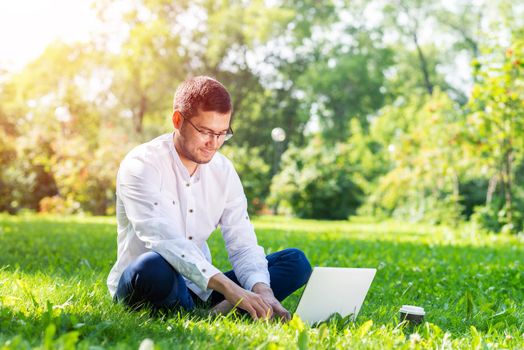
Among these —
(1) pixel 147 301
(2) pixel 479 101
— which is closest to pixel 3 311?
(1) pixel 147 301

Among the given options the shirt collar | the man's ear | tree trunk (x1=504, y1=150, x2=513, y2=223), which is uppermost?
the man's ear

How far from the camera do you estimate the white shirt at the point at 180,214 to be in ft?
9.40

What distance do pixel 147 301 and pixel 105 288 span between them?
838mm

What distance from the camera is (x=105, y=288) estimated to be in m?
3.62

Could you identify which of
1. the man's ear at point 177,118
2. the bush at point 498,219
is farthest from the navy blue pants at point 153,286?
the bush at point 498,219

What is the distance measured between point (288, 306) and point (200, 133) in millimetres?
1361

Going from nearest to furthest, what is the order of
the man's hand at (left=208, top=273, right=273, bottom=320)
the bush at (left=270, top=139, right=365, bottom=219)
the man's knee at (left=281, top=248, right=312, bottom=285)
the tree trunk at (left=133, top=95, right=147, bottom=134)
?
the man's hand at (left=208, top=273, right=273, bottom=320) < the man's knee at (left=281, top=248, right=312, bottom=285) < the bush at (left=270, top=139, right=365, bottom=219) < the tree trunk at (left=133, top=95, right=147, bottom=134)

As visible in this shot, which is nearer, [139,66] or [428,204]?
[428,204]

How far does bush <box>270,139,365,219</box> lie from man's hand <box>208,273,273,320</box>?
54.8 ft

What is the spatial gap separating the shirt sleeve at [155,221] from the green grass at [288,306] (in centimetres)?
25

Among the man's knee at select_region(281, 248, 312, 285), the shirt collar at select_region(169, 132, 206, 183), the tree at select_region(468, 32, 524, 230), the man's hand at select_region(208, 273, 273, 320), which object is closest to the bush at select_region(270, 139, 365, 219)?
the tree at select_region(468, 32, 524, 230)

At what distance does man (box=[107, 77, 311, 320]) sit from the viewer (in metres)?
2.83

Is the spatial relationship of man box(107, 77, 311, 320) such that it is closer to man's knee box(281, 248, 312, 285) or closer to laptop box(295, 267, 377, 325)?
man's knee box(281, 248, 312, 285)

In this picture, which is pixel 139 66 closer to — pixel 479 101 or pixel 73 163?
pixel 73 163
